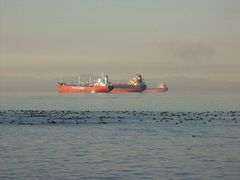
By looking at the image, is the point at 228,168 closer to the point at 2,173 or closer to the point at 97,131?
the point at 2,173

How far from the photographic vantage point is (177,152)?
37.8 metres

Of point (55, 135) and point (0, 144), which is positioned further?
point (55, 135)

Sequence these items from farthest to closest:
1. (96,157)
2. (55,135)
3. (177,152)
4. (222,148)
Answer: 1. (55,135)
2. (222,148)
3. (177,152)
4. (96,157)

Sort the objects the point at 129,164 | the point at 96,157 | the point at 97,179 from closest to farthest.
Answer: the point at 97,179
the point at 129,164
the point at 96,157

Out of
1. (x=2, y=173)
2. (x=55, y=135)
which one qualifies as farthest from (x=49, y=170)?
(x=55, y=135)

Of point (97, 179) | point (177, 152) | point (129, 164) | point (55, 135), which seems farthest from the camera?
point (55, 135)

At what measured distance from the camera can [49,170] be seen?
2992 centimetres

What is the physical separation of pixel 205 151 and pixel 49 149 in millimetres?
10945

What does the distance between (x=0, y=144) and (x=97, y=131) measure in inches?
600

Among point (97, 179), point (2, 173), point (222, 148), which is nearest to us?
point (97, 179)

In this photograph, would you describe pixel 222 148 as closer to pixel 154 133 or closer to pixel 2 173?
pixel 154 133

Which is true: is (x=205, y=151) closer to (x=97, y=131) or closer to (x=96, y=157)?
(x=96, y=157)

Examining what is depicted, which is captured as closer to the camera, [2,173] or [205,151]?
[2,173]

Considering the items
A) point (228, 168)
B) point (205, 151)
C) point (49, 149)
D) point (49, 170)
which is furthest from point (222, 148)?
point (49, 170)
